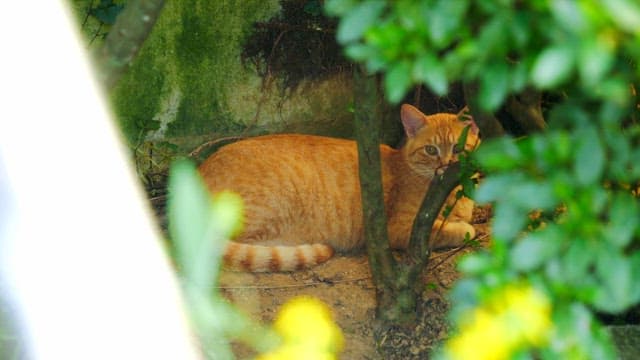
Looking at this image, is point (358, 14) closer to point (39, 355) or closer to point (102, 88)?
point (102, 88)

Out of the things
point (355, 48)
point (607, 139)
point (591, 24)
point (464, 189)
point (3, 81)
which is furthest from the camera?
point (464, 189)

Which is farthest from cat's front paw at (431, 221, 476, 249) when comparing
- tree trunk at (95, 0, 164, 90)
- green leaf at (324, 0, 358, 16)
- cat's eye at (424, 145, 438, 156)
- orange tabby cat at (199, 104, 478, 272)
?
green leaf at (324, 0, 358, 16)

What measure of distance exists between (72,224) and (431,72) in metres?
0.89

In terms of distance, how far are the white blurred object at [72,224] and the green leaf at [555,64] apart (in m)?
0.70

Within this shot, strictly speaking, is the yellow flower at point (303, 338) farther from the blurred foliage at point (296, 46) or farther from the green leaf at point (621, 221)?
the blurred foliage at point (296, 46)

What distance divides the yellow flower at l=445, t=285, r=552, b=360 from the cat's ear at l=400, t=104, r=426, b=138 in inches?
121

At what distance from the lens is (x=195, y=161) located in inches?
185

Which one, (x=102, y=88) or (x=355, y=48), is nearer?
(x=355, y=48)

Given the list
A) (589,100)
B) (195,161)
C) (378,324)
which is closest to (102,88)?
(589,100)

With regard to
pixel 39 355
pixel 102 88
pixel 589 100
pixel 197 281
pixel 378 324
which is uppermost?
pixel 102 88

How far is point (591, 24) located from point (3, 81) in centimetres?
150

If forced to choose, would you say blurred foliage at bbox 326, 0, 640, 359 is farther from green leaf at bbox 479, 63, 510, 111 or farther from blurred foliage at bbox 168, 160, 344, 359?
blurred foliage at bbox 168, 160, 344, 359

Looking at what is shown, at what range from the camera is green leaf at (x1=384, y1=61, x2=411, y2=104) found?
1493mm

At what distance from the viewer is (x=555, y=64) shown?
1282mm
